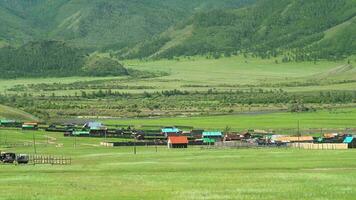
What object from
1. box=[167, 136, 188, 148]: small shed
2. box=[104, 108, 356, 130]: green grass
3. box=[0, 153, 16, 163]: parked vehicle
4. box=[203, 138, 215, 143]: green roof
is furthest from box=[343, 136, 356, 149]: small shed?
box=[0, 153, 16, 163]: parked vehicle

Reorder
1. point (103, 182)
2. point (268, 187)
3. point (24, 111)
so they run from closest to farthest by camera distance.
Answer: point (268, 187)
point (103, 182)
point (24, 111)

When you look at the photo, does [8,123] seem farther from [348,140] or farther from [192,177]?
[192,177]

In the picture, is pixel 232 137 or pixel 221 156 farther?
pixel 232 137

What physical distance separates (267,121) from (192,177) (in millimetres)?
93310

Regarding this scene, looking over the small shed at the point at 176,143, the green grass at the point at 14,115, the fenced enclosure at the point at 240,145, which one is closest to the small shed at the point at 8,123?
the green grass at the point at 14,115

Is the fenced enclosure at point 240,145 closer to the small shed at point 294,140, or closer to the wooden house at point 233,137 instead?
the small shed at point 294,140

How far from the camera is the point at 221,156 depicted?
262ft

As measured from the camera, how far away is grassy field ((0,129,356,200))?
4859cm

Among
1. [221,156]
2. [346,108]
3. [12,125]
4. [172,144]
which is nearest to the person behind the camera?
[221,156]

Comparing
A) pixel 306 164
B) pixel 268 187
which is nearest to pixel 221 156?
pixel 306 164

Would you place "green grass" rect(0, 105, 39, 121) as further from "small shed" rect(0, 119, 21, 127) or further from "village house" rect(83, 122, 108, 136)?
"village house" rect(83, 122, 108, 136)

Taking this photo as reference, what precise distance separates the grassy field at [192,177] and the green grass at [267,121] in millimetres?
54886

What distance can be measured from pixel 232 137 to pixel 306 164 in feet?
151

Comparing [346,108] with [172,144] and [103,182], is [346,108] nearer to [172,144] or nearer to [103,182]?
[172,144]
